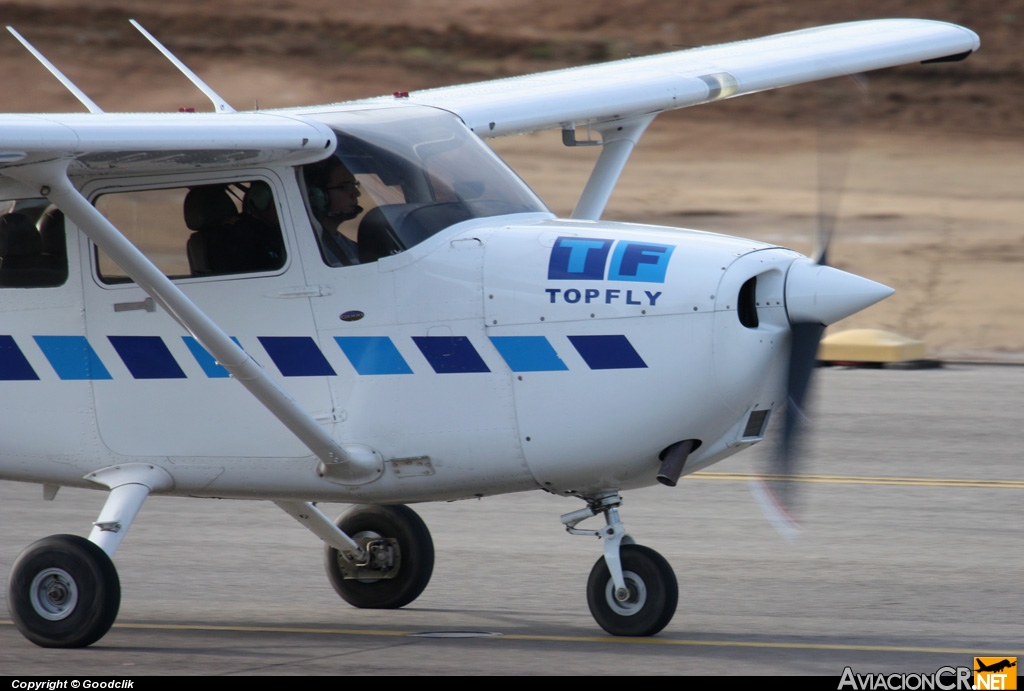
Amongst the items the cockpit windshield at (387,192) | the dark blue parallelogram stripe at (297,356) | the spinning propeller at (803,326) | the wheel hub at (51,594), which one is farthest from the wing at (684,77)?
the wheel hub at (51,594)

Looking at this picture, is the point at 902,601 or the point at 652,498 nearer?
the point at 902,601

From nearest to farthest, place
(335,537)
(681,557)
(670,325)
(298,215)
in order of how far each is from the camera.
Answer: (670,325) < (298,215) < (335,537) < (681,557)

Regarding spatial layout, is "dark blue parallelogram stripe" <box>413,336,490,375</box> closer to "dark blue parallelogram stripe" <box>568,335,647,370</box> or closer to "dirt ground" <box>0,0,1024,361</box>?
"dark blue parallelogram stripe" <box>568,335,647,370</box>

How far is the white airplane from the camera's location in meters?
6.46

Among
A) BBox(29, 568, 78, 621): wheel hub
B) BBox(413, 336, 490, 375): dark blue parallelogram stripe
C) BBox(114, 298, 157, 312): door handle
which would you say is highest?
BBox(114, 298, 157, 312): door handle

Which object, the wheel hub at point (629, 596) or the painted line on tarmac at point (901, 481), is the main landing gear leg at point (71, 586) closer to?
the wheel hub at point (629, 596)

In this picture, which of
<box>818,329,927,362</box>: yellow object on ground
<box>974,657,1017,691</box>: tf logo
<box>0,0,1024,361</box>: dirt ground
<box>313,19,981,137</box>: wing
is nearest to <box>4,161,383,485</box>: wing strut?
<box>313,19,981,137</box>: wing

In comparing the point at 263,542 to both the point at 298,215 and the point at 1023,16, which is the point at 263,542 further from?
the point at 1023,16

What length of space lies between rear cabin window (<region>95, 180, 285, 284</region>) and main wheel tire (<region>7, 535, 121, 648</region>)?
135 cm

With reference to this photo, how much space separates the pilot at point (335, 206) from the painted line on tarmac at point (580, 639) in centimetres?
190

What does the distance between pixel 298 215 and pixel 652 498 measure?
490cm

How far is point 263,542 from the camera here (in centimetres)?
980

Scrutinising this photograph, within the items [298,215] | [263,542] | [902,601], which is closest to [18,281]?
[298,215]

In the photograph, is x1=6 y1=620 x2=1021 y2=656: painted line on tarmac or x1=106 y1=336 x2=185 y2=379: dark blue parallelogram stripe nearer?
x1=6 y1=620 x2=1021 y2=656: painted line on tarmac
